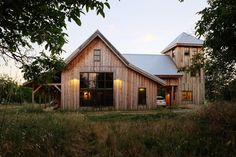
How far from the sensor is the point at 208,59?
13.5 metres

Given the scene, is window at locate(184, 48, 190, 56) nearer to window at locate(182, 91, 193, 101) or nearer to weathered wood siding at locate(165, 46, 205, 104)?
weathered wood siding at locate(165, 46, 205, 104)

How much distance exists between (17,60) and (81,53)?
2180 cm

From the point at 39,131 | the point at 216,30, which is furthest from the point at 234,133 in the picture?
the point at 39,131

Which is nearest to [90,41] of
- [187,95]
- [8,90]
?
[187,95]

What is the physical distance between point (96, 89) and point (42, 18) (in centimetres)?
2364

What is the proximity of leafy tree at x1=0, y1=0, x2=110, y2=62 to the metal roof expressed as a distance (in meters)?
31.0

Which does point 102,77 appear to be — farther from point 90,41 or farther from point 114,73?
point 90,41

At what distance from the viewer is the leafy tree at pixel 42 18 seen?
5023 mm

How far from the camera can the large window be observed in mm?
28873

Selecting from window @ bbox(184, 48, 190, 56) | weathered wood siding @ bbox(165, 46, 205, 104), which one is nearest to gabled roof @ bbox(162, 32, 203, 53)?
window @ bbox(184, 48, 190, 56)

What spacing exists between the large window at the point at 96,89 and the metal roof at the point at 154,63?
350 inches

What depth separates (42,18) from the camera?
5504 millimetres

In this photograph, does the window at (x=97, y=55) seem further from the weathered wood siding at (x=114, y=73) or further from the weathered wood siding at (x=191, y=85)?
the weathered wood siding at (x=191, y=85)

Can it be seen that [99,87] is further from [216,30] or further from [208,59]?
[216,30]
